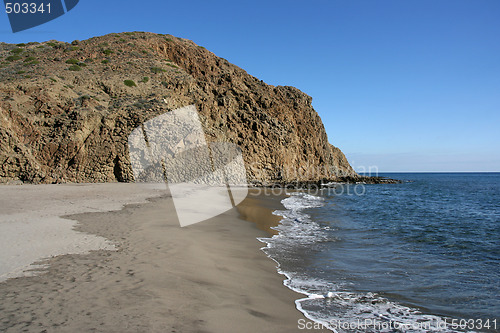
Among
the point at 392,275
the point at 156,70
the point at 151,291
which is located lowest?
the point at 392,275

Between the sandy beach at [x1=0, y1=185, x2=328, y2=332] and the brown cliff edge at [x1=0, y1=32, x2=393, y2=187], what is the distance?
18.3 meters

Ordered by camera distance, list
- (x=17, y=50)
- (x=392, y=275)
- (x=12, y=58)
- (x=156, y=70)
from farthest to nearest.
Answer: (x=17, y=50), (x=156, y=70), (x=12, y=58), (x=392, y=275)

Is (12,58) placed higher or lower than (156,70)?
higher

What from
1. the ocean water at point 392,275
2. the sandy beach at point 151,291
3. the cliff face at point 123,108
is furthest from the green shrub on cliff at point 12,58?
the ocean water at point 392,275

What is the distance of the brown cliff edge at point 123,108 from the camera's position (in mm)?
22719

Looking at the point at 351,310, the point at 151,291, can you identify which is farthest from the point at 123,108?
the point at 351,310

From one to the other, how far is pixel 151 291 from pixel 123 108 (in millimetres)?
25864

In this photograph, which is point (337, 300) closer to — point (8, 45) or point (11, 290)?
point (11, 290)

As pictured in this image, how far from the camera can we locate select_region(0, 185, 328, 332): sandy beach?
11.2 feet

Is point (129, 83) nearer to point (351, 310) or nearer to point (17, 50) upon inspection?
point (17, 50)

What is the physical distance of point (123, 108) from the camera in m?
27.0

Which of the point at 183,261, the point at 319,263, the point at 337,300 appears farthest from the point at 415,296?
the point at 183,261

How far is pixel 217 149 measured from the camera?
107ft

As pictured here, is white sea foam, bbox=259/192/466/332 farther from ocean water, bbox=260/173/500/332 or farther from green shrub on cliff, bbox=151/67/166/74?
green shrub on cliff, bbox=151/67/166/74
